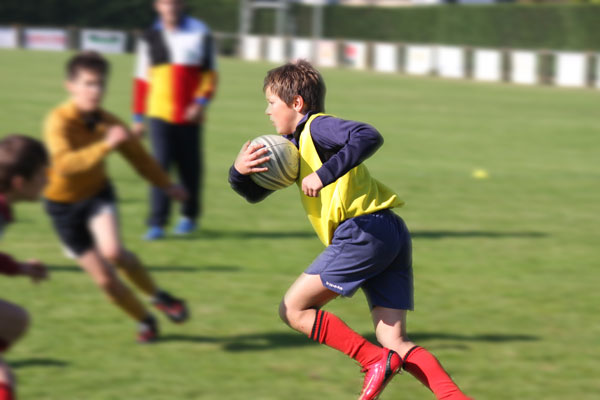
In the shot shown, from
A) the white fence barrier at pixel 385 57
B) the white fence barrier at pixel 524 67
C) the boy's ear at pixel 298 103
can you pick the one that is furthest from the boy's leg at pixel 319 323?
the white fence barrier at pixel 385 57

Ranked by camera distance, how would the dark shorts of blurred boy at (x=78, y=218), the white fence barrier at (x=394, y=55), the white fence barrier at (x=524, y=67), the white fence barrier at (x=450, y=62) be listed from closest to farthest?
the dark shorts of blurred boy at (x=78, y=218) < the white fence barrier at (x=394, y=55) < the white fence barrier at (x=524, y=67) < the white fence barrier at (x=450, y=62)

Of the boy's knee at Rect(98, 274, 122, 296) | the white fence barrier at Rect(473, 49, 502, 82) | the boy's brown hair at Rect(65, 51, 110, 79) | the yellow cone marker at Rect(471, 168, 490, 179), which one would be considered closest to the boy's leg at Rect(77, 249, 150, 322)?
the boy's knee at Rect(98, 274, 122, 296)

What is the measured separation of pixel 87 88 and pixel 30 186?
6.50 feet

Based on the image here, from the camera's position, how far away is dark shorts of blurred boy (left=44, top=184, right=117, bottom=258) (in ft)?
20.5

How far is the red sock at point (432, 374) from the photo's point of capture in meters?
4.63

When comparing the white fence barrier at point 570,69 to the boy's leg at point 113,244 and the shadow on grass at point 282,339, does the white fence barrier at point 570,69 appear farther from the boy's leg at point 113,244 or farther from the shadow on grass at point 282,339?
the boy's leg at point 113,244

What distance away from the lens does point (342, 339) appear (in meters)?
4.74

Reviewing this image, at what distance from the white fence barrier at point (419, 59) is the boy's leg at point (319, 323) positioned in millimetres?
39979

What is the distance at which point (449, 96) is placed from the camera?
31031mm

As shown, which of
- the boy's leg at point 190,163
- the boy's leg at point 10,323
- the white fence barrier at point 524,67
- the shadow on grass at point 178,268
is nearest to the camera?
the boy's leg at point 10,323

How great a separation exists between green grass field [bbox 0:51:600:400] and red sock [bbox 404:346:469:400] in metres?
0.96

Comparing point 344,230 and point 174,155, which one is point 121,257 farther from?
point 174,155

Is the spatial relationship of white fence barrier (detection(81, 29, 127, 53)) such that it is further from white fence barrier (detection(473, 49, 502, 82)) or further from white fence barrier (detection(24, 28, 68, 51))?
white fence barrier (detection(473, 49, 502, 82))

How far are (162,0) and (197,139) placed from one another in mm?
1483
